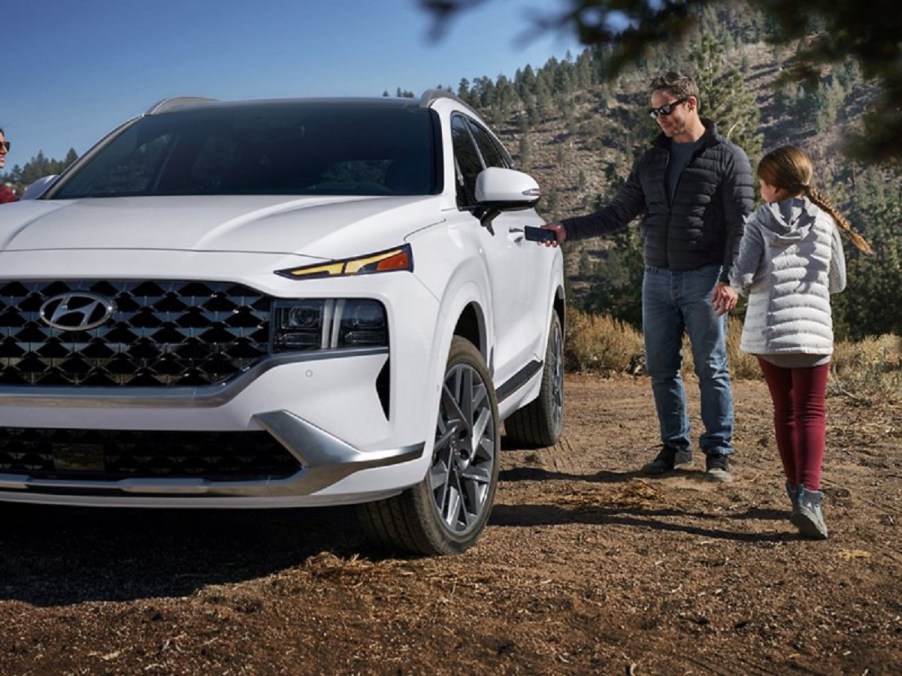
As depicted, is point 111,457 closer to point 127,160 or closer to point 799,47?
point 127,160

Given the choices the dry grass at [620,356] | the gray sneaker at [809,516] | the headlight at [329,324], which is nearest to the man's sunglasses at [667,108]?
the gray sneaker at [809,516]

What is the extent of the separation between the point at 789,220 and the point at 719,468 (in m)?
1.77

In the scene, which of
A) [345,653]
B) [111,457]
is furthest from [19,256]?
[345,653]

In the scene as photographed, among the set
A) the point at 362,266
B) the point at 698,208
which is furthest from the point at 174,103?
the point at 698,208

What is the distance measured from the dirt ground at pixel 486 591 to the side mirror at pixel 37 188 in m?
1.36

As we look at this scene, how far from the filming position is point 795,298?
17.2 ft

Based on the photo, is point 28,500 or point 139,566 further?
point 139,566

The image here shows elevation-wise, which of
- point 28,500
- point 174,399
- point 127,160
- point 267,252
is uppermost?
point 127,160

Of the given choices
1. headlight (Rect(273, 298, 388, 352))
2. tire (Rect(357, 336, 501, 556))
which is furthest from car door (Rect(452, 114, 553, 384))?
headlight (Rect(273, 298, 388, 352))

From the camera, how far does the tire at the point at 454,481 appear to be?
14.3 ft

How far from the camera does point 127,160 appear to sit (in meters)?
5.45

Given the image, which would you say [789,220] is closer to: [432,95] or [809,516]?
[809,516]

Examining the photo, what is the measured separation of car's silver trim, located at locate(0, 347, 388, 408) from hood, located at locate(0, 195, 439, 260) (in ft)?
1.21

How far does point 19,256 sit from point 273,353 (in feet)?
3.13
